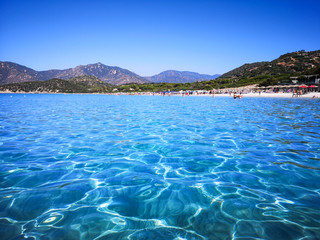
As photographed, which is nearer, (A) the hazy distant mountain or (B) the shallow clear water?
(B) the shallow clear water

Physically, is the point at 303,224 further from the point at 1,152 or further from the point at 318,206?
the point at 1,152

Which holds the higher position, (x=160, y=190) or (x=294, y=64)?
(x=294, y=64)

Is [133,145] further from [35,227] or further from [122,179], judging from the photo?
[35,227]

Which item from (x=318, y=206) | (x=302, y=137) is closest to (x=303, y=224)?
(x=318, y=206)

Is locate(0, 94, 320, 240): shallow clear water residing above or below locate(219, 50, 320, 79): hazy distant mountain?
below

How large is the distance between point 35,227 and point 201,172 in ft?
11.7

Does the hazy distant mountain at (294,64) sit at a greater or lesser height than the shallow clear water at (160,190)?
greater

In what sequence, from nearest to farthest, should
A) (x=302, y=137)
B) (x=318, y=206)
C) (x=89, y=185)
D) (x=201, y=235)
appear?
(x=201, y=235) → (x=318, y=206) → (x=89, y=185) → (x=302, y=137)

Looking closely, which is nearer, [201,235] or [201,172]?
[201,235]

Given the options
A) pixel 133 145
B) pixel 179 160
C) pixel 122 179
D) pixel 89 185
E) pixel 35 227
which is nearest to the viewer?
pixel 35 227

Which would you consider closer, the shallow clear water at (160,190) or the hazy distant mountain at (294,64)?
the shallow clear water at (160,190)

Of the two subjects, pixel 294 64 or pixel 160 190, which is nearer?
pixel 160 190

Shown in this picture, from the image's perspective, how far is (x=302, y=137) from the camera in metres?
8.00

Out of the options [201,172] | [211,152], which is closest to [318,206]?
[201,172]
